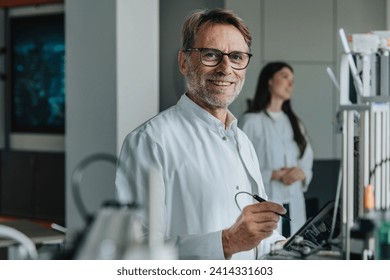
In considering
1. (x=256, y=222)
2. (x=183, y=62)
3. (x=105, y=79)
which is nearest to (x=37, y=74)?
(x=105, y=79)

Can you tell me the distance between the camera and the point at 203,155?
2232 mm

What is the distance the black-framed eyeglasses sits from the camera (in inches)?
88.5

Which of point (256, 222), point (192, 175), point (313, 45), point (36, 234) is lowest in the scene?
point (36, 234)

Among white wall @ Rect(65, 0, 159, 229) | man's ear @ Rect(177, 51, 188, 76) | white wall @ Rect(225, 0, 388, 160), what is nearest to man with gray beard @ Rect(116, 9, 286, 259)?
man's ear @ Rect(177, 51, 188, 76)

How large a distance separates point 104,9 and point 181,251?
2459 mm

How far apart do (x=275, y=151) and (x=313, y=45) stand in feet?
2.95

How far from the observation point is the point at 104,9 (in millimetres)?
4230

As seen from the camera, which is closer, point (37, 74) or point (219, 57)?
point (219, 57)

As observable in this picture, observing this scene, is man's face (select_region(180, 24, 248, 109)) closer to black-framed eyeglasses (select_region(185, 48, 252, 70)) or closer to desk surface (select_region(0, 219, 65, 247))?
black-framed eyeglasses (select_region(185, 48, 252, 70))

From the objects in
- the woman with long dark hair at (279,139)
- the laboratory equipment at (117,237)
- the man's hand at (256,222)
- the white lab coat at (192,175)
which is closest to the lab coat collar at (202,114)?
the white lab coat at (192,175)

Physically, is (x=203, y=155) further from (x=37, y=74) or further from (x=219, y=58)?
(x=37, y=74)

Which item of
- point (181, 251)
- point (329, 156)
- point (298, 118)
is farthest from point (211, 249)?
point (329, 156)

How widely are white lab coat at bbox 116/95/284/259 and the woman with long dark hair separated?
5.77ft
